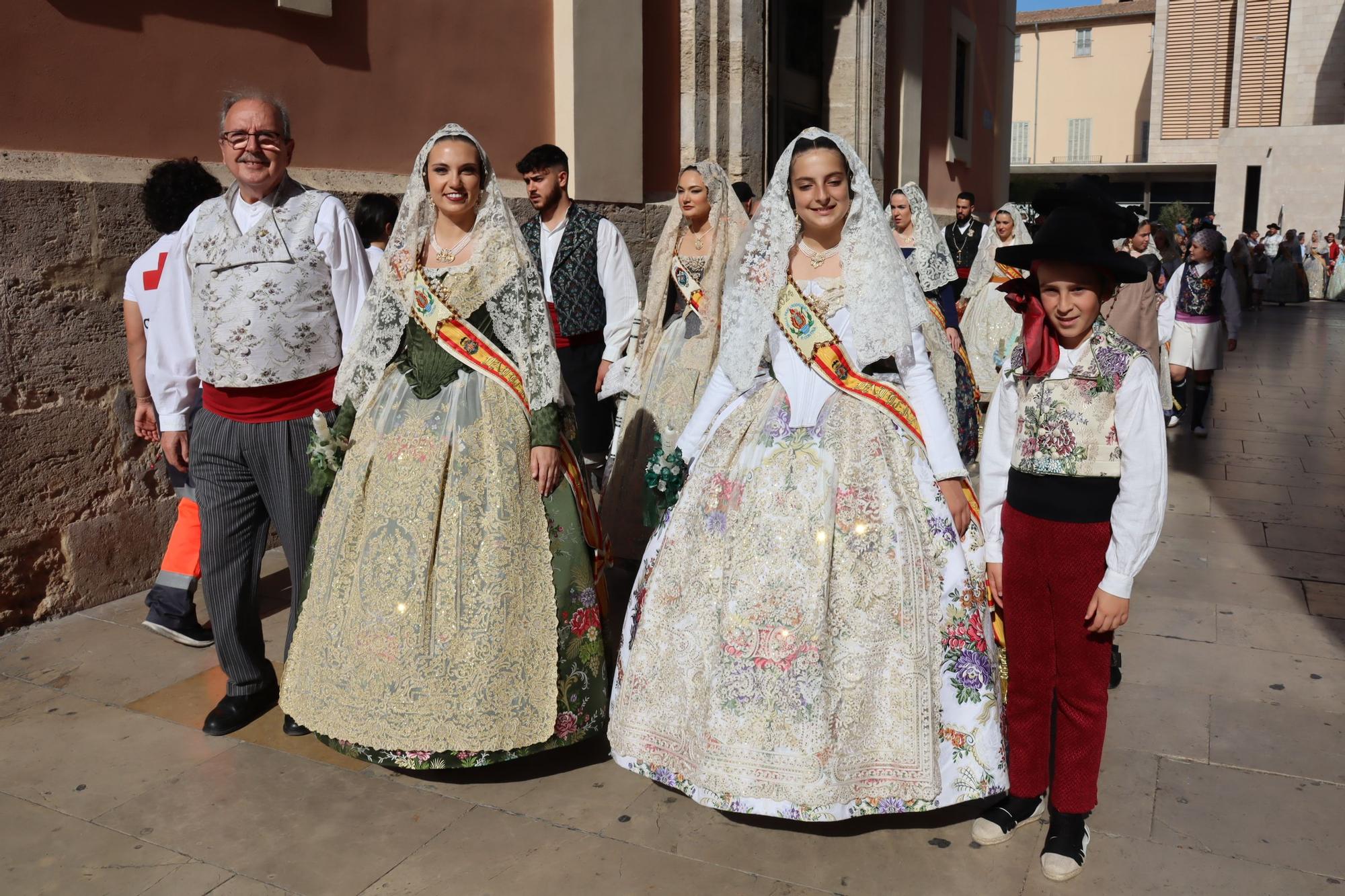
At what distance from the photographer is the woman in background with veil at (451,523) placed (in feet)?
10.6

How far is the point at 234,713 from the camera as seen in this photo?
150 inches

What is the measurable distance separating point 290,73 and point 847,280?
387cm

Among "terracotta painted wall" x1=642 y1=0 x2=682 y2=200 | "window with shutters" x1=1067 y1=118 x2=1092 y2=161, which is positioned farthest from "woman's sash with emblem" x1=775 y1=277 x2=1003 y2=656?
"window with shutters" x1=1067 y1=118 x2=1092 y2=161

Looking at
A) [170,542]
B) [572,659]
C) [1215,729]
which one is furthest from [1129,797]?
[170,542]

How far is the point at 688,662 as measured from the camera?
303cm

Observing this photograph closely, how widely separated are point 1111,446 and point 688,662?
118cm

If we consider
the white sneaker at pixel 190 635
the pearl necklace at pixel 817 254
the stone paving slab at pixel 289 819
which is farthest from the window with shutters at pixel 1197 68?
the stone paving slab at pixel 289 819

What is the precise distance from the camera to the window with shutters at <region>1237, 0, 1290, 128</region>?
118 ft

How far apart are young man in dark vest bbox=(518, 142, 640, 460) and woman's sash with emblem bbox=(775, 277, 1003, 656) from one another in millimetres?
2319

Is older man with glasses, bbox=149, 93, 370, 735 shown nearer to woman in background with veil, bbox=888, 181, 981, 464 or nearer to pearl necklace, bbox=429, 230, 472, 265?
pearl necklace, bbox=429, 230, 472, 265

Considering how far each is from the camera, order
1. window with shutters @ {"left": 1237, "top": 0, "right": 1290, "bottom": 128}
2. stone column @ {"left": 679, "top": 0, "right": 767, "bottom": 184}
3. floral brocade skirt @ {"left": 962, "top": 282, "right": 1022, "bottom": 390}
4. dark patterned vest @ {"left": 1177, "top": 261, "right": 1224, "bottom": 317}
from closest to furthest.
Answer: floral brocade skirt @ {"left": 962, "top": 282, "right": 1022, "bottom": 390} < stone column @ {"left": 679, "top": 0, "right": 767, "bottom": 184} < dark patterned vest @ {"left": 1177, "top": 261, "right": 1224, "bottom": 317} < window with shutters @ {"left": 1237, "top": 0, "right": 1290, "bottom": 128}

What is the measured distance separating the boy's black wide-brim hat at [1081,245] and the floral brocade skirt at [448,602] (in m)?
1.53

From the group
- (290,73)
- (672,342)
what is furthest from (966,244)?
(290,73)

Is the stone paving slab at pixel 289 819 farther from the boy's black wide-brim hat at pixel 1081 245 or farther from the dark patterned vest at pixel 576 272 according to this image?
the dark patterned vest at pixel 576 272
